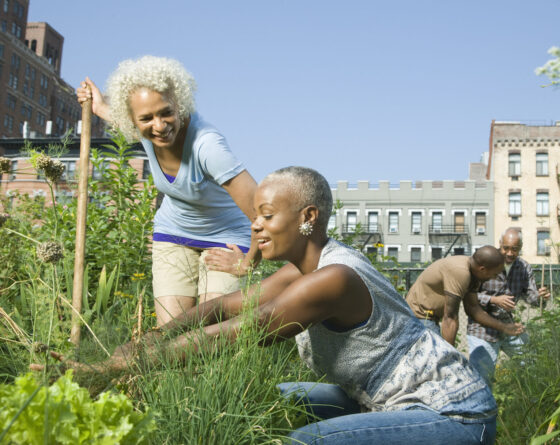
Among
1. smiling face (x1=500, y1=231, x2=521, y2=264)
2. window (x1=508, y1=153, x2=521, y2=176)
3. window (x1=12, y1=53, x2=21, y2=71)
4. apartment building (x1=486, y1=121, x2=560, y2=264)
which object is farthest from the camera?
window (x1=12, y1=53, x2=21, y2=71)

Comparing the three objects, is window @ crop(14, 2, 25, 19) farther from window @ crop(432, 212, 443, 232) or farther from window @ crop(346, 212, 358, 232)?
window @ crop(432, 212, 443, 232)

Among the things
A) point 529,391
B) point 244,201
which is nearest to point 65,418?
point 244,201

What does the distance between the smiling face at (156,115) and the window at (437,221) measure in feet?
151

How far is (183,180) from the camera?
3.14m

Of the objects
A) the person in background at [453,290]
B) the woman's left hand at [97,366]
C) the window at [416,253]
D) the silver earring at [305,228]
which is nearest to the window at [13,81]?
the window at [416,253]

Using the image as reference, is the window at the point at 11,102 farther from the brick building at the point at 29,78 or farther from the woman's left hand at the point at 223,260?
the woman's left hand at the point at 223,260

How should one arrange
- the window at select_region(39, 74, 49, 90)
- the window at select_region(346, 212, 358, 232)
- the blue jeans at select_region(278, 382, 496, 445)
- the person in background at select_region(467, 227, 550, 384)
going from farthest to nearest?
the window at select_region(39, 74, 49, 90)
the window at select_region(346, 212, 358, 232)
the person in background at select_region(467, 227, 550, 384)
the blue jeans at select_region(278, 382, 496, 445)

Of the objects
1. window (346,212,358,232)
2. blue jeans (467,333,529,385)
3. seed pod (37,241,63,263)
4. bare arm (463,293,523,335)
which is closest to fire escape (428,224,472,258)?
window (346,212,358,232)

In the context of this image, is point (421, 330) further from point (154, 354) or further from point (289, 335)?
point (154, 354)

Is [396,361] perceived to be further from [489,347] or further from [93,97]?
[489,347]

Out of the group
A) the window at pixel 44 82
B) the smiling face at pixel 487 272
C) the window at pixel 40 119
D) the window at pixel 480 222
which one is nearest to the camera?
the smiling face at pixel 487 272

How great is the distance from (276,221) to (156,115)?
1.08 metres

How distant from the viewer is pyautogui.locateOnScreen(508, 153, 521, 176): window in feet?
149

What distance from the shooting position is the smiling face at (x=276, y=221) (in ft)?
7.07
